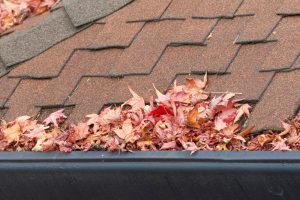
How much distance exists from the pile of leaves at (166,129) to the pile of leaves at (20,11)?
1.06 m

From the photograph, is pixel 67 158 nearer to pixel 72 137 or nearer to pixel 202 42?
pixel 72 137

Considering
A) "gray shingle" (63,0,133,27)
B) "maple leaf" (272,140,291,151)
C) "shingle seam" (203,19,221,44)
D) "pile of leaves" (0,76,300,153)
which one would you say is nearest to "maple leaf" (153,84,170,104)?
"pile of leaves" (0,76,300,153)

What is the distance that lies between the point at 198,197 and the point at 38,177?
0.77 m

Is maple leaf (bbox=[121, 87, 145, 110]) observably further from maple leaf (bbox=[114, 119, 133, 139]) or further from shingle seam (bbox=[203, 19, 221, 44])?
shingle seam (bbox=[203, 19, 221, 44])

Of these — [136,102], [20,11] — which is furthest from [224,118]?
[20,11]

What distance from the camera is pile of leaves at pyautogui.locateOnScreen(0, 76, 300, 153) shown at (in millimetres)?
4051

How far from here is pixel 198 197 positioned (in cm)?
410

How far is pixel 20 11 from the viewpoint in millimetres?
5551

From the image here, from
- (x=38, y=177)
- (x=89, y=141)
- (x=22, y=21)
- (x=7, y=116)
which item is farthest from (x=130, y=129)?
(x=22, y=21)

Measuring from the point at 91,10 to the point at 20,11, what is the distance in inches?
23.6

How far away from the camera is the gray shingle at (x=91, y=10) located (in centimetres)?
511

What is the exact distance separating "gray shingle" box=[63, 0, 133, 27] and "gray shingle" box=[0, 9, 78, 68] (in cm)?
4

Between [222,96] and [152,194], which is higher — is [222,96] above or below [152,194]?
above

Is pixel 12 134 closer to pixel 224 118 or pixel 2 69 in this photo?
pixel 2 69
